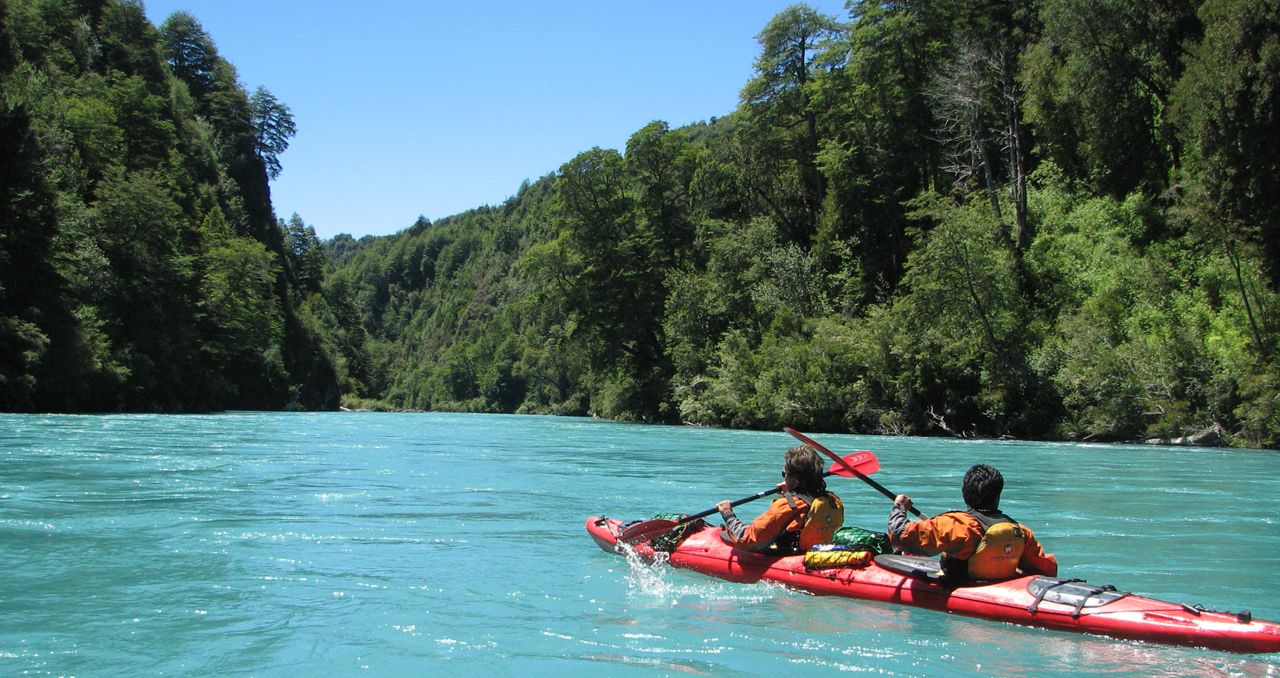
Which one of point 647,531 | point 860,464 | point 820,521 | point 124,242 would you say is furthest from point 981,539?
point 124,242

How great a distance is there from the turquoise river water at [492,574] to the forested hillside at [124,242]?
16281 mm

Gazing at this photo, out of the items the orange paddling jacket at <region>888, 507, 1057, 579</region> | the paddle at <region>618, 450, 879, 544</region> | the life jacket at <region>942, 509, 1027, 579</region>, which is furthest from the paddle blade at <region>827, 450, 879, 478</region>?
the life jacket at <region>942, 509, 1027, 579</region>

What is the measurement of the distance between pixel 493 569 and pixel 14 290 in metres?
26.8

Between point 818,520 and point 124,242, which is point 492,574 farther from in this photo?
point 124,242

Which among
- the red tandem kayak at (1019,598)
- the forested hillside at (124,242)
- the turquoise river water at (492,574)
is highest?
the forested hillside at (124,242)

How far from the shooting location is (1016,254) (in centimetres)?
2681

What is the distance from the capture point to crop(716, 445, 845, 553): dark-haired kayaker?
681 centimetres

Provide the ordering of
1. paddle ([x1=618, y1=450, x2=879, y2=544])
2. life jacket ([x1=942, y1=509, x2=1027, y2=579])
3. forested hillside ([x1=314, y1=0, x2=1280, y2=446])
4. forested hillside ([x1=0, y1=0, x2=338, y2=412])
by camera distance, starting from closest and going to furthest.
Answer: life jacket ([x1=942, y1=509, x2=1027, y2=579])
paddle ([x1=618, y1=450, x2=879, y2=544])
forested hillside ([x1=314, y1=0, x2=1280, y2=446])
forested hillside ([x1=0, y1=0, x2=338, y2=412])

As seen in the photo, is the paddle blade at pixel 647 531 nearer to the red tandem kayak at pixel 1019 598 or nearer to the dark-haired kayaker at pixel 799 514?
the red tandem kayak at pixel 1019 598

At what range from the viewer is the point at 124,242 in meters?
36.5

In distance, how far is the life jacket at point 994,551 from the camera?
5.74m

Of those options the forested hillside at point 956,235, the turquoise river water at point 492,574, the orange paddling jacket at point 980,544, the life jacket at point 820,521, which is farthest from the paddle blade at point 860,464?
the forested hillside at point 956,235

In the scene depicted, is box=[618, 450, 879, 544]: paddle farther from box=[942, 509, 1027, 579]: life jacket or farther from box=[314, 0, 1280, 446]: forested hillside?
box=[314, 0, 1280, 446]: forested hillside

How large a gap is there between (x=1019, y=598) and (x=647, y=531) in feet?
10.3
